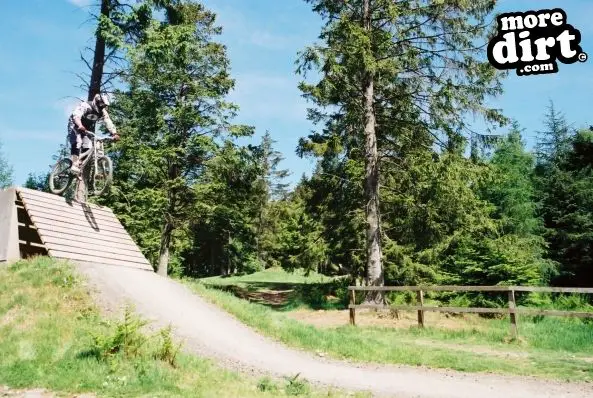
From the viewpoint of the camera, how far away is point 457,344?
12.3 metres

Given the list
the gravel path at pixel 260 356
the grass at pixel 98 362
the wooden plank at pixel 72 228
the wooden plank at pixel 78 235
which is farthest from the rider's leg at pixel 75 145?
the grass at pixel 98 362

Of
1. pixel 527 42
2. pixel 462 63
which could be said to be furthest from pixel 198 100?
pixel 527 42

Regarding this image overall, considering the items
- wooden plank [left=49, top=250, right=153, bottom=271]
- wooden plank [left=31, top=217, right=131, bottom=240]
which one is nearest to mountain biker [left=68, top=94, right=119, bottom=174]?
wooden plank [left=31, top=217, right=131, bottom=240]

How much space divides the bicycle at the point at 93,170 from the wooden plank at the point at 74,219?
2.81 feet

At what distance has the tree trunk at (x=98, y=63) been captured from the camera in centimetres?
1680

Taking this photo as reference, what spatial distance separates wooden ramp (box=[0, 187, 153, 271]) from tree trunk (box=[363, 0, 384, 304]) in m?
8.22

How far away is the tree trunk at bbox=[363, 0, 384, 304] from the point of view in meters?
18.1

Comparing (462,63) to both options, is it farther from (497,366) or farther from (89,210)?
(89,210)

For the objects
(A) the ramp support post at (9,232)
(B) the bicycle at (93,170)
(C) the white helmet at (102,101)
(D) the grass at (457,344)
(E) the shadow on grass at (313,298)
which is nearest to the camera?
(D) the grass at (457,344)

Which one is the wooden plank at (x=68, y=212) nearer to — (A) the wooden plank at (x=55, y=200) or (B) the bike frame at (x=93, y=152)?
(A) the wooden plank at (x=55, y=200)

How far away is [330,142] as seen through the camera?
1933 centimetres

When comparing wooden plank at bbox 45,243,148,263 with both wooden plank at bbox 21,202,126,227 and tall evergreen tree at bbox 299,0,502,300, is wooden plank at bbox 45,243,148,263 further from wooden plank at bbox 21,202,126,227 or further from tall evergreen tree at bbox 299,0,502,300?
tall evergreen tree at bbox 299,0,502,300

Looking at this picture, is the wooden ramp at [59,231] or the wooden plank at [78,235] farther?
the wooden plank at [78,235]

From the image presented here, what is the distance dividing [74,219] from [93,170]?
4.68 ft
